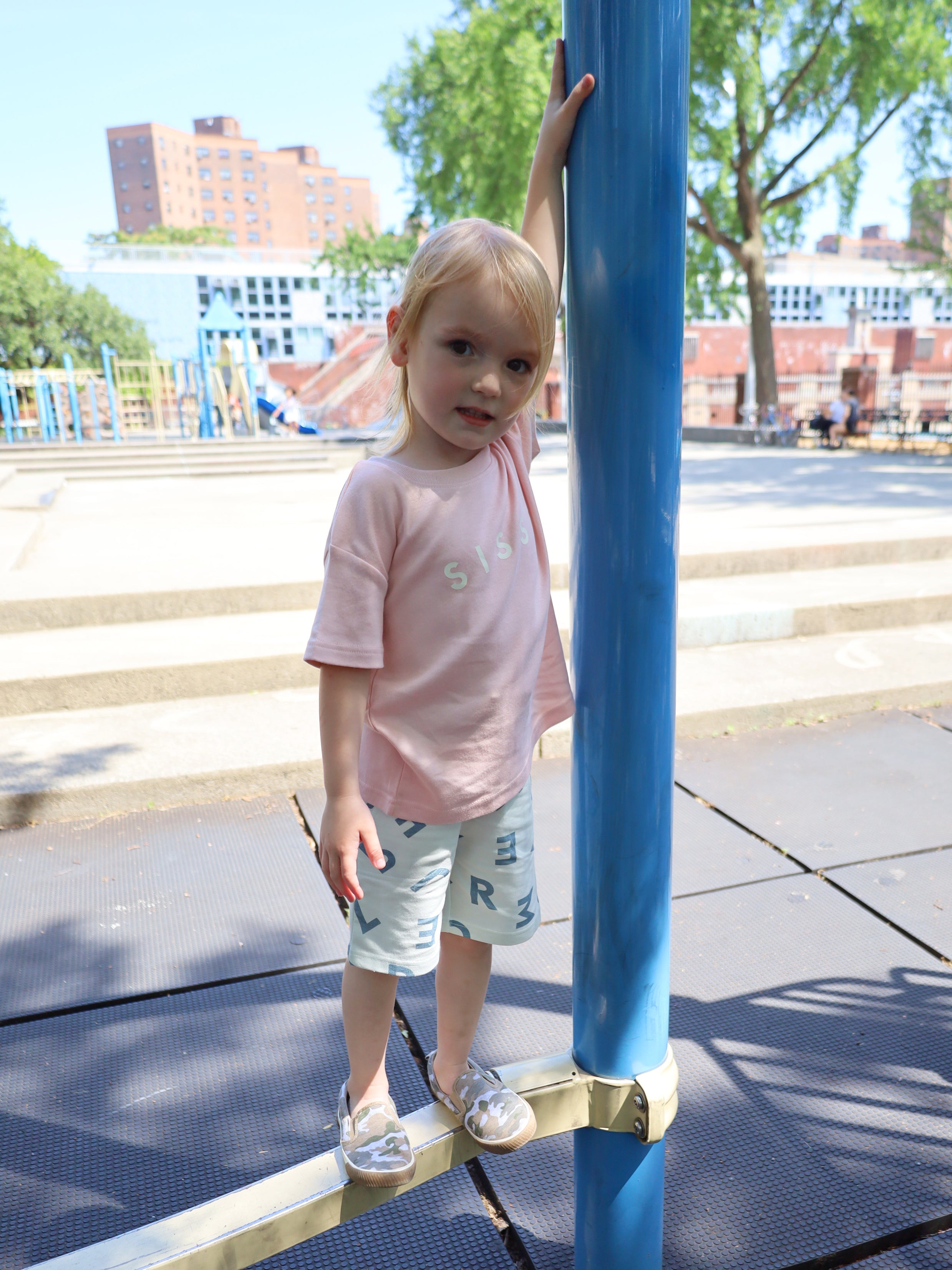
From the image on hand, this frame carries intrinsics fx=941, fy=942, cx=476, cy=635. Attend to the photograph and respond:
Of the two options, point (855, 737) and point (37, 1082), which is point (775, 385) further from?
point (37, 1082)

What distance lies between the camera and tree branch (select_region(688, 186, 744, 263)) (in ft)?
69.1

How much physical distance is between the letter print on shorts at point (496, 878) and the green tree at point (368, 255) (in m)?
35.1

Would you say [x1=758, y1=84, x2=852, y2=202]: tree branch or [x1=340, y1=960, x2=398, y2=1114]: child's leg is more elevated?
[x1=758, y1=84, x2=852, y2=202]: tree branch

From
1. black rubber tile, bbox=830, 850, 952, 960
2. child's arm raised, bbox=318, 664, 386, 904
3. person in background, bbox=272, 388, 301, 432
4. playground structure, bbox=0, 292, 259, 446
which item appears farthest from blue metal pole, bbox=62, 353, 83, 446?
child's arm raised, bbox=318, 664, 386, 904

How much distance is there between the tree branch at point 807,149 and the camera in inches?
792

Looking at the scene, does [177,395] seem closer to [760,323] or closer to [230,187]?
[760,323]

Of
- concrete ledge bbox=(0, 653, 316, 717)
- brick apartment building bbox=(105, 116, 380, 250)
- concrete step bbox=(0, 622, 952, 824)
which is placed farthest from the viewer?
brick apartment building bbox=(105, 116, 380, 250)

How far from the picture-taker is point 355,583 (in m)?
1.28

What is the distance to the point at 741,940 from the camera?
2521 millimetres

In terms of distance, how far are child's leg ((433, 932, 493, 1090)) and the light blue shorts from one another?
3.1 inches

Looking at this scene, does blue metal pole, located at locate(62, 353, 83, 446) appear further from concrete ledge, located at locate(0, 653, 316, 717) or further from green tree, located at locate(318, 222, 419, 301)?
green tree, located at locate(318, 222, 419, 301)

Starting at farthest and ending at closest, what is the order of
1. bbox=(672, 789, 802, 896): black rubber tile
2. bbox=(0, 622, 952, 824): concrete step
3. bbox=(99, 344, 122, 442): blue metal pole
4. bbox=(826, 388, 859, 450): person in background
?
1. bbox=(826, 388, 859, 450): person in background
2. bbox=(99, 344, 122, 442): blue metal pole
3. bbox=(0, 622, 952, 824): concrete step
4. bbox=(672, 789, 802, 896): black rubber tile

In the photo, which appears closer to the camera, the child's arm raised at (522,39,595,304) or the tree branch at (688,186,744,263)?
the child's arm raised at (522,39,595,304)

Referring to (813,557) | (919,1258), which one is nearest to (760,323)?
(813,557)
